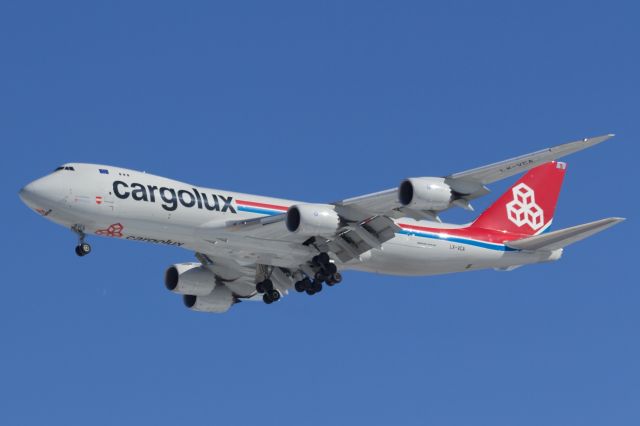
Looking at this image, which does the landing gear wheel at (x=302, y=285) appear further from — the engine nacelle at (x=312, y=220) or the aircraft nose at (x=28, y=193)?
the aircraft nose at (x=28, y=193)

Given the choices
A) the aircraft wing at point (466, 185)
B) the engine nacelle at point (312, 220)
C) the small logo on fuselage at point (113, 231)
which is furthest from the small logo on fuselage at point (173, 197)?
the aircraft wing at point (466, 185)

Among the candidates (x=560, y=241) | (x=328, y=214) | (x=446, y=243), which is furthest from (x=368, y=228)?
(x=560, y=241)

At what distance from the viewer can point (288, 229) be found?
5019 cm

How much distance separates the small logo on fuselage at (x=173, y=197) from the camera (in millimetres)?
50000

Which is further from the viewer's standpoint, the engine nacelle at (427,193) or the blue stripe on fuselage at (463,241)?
the blue stripe on fuselage at (463,241)

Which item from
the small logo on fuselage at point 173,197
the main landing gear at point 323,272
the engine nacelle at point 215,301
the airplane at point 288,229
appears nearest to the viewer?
the airplane at point 288,229

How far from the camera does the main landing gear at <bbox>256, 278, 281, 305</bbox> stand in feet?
183

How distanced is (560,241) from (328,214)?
38.7 ft

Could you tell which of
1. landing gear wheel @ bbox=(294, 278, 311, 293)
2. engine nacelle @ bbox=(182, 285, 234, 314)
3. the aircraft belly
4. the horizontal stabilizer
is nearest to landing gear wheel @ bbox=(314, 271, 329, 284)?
landing gear wheel @ bbox=(294, 278, 311, 293)

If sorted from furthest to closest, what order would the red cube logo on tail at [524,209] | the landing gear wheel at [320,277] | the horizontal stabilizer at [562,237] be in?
1. the red cube logo on tail at [524,209]
2. the landing gear wheel at [320,277]
3. the horizontal stabilizer at [562,237]

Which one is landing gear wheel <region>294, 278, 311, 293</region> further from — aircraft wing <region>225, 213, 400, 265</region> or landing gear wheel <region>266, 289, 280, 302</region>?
landing gear wheel <region>266, 289, 280, 302</region>

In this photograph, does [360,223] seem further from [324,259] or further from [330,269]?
[330,269]

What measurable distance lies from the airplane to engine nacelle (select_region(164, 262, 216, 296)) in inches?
2.1

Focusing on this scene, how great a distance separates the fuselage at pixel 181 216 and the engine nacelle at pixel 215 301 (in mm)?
4628
